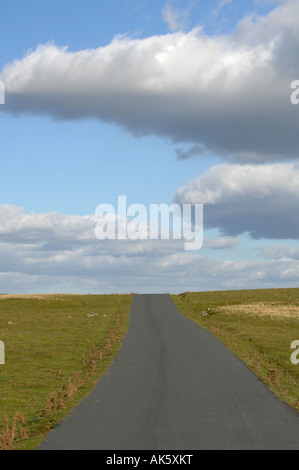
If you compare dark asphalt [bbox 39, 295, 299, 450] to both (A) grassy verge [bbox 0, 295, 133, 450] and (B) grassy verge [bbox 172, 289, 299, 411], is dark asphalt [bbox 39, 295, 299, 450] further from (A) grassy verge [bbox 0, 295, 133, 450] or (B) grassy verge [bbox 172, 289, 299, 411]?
(B) grassy verge [bbox 172, 289, 299, 411]

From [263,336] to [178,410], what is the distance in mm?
25540

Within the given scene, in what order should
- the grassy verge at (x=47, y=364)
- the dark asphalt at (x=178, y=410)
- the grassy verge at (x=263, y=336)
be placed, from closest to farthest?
the dark asphalt at (x=178, y=410) < the grassy verge at (x=47, y=364) < the grassy verge at (x=263, y=336)

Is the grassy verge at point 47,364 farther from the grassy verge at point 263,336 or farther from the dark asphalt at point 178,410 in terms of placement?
the grassy verge at point 263,336

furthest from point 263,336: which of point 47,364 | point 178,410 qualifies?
point 178,410

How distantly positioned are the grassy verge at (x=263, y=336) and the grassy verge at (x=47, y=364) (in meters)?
7.65

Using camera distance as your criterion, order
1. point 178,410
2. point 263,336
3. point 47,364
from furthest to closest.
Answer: point 263,336
point 47,364
point 178,410

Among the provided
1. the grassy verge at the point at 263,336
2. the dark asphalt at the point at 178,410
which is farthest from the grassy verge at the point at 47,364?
the grassy verge at the point at 263,336

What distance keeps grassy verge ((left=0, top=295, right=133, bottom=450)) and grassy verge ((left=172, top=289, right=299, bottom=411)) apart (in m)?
7.65

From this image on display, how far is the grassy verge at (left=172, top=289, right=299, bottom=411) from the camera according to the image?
24252 millimetres

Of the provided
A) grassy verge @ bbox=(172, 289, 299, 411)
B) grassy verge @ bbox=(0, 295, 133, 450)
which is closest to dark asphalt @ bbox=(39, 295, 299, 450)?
grassy verge @ bbox=(0, 295, 133, 450)

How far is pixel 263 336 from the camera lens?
39.9 m

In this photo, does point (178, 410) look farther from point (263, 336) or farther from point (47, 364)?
point (263, 336)

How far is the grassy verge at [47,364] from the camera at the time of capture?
1592cm

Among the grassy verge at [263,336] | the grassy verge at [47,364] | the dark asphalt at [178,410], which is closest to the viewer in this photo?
the dark asphalt at [178,410]
